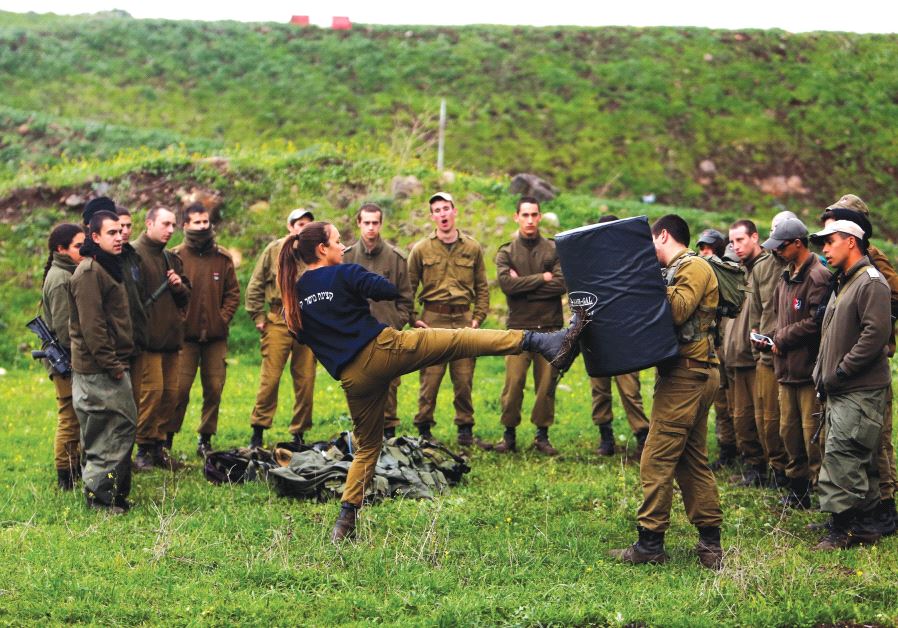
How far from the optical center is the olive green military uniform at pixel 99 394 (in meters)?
7.64

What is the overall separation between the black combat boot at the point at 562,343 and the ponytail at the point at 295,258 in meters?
1.69

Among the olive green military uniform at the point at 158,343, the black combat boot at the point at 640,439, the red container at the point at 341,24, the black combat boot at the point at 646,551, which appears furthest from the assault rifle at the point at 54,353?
the red container at the point at 341,24

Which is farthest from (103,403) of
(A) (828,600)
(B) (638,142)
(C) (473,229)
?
(B) (638,142)

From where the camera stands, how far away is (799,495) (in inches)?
328

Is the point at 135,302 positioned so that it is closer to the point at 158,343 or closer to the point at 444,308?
the point at 158,343

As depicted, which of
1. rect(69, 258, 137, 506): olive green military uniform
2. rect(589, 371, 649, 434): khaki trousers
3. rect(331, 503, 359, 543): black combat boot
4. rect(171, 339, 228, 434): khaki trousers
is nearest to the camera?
rect(331, 503, 359, 543): black combat boot

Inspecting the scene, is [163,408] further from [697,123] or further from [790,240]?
[697,123]

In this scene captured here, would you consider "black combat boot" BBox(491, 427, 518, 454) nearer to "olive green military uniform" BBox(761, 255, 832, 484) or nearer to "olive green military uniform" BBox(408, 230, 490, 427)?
"olive green military uniform" BBox(408, 230, 490, 427)

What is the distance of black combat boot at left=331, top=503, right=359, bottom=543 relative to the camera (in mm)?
6719

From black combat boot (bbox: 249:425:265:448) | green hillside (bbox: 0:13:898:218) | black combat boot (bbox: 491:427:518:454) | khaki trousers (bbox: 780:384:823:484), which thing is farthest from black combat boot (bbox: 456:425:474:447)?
green hillside (bbox: 0:13:898:218)

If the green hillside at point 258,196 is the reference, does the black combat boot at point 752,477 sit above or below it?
below

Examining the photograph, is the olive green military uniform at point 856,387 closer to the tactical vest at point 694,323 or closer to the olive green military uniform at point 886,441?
the olive green military uniform at point 886,441

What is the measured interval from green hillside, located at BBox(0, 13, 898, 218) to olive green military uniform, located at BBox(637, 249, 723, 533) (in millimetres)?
17606

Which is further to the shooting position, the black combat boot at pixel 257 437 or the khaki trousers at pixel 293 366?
the khaki trousers at pixel 293 366
